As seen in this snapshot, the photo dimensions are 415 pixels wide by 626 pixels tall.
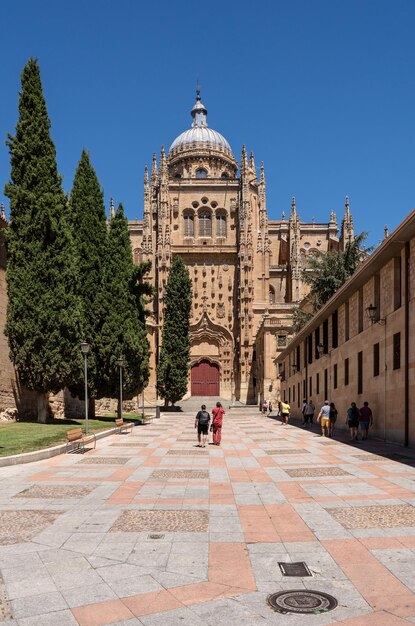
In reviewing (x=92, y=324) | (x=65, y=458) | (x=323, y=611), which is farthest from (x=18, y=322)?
(x=323, y=611)

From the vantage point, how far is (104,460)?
48.7 feet

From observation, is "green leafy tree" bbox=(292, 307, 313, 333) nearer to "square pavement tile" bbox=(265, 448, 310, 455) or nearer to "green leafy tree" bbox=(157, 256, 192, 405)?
"green leafy tree" bbox=(157, 256, 192, 405)

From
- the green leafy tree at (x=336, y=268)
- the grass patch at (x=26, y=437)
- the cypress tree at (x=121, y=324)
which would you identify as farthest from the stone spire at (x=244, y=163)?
the grass patch at (x=26, y=437)

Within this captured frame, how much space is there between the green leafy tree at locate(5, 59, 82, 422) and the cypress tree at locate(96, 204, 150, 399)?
5.12m

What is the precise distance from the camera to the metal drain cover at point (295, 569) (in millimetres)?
5633

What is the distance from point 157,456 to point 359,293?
1146 cm

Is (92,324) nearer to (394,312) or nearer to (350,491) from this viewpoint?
(394,312)

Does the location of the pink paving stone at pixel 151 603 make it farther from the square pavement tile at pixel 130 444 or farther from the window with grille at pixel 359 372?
the window with grille at pixel 359 372

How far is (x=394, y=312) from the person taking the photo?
61.5 feet

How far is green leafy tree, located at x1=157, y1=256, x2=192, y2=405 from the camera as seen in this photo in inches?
2119

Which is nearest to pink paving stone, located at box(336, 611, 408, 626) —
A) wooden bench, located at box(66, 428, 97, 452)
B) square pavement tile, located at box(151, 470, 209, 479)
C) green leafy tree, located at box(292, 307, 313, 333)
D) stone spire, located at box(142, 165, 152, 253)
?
square pavement tile, located at box(151, 470, 209, 479)

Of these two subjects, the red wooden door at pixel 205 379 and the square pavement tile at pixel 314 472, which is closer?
the square pavement tile at pixel 314 472

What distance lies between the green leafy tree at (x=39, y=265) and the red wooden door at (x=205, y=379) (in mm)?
41300

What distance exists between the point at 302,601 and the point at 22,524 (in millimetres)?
4243
